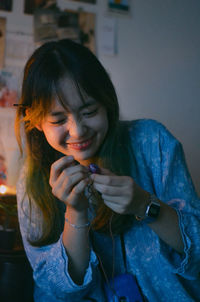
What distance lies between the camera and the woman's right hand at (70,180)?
0.75 metres

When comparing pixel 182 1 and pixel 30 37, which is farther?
pixel 182 1

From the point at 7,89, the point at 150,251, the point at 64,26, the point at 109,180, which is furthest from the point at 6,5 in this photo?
the point at 150,251

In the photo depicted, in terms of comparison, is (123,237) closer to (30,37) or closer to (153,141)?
(153,141)

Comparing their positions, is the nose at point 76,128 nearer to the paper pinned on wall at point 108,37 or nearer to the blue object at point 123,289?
the blue object at point 123,289

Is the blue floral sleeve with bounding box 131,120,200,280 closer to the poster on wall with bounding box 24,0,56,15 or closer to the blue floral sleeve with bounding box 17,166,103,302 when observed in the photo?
the blue floral sleeve with bounding box 17,166,103,302

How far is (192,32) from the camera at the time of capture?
179 cm

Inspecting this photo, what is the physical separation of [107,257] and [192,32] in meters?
1.47

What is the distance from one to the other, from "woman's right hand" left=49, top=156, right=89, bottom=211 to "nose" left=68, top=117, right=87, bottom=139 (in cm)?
9

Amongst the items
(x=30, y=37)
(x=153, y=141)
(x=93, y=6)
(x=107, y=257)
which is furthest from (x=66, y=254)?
(x=93, y=6)

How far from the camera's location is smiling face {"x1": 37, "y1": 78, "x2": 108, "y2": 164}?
2.69ft

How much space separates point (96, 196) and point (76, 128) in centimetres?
27

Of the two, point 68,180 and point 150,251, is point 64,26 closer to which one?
point 68,180

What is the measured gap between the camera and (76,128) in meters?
0.84

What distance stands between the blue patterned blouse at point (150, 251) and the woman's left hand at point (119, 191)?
17 centimetres
